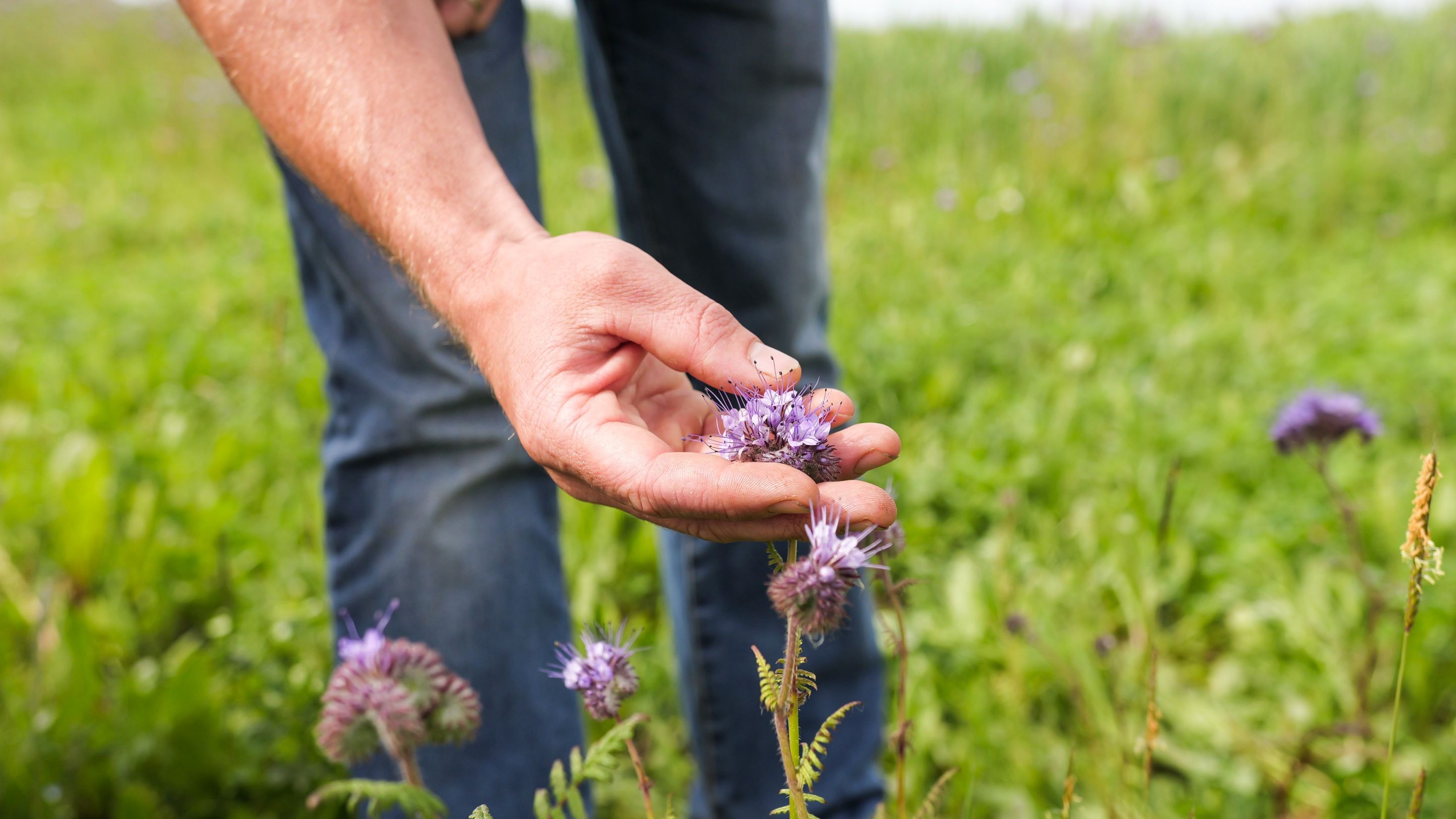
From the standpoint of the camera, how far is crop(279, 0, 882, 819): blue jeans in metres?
1.30

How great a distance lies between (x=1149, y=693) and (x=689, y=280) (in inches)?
40.9

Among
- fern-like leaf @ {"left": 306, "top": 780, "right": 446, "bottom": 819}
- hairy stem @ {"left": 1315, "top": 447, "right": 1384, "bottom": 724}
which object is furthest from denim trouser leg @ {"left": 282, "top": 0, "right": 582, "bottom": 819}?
hairy stem @ {"left": 1315, "top": 447, "right": 1384, "bottom": 724}

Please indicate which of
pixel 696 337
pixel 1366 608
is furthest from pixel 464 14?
pixel 1366 608

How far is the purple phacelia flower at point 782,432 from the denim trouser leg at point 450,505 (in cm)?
60

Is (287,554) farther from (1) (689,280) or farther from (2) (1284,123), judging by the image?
(2) (1284,123)

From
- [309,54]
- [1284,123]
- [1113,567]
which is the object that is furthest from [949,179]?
[309,54]

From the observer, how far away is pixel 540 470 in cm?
140

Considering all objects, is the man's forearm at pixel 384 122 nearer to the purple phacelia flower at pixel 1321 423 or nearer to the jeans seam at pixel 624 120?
the jeans seam at pixel 624 120

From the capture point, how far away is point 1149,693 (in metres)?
0.84

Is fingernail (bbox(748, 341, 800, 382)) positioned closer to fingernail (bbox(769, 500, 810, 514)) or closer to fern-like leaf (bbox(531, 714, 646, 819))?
fingernail (bbox(769, 500, 810, 514))

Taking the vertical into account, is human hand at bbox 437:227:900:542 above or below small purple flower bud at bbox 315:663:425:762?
above

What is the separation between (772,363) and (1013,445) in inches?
80.1

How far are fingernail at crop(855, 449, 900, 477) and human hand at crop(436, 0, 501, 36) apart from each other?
2.56 feet

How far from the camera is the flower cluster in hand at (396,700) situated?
3.00 feet
